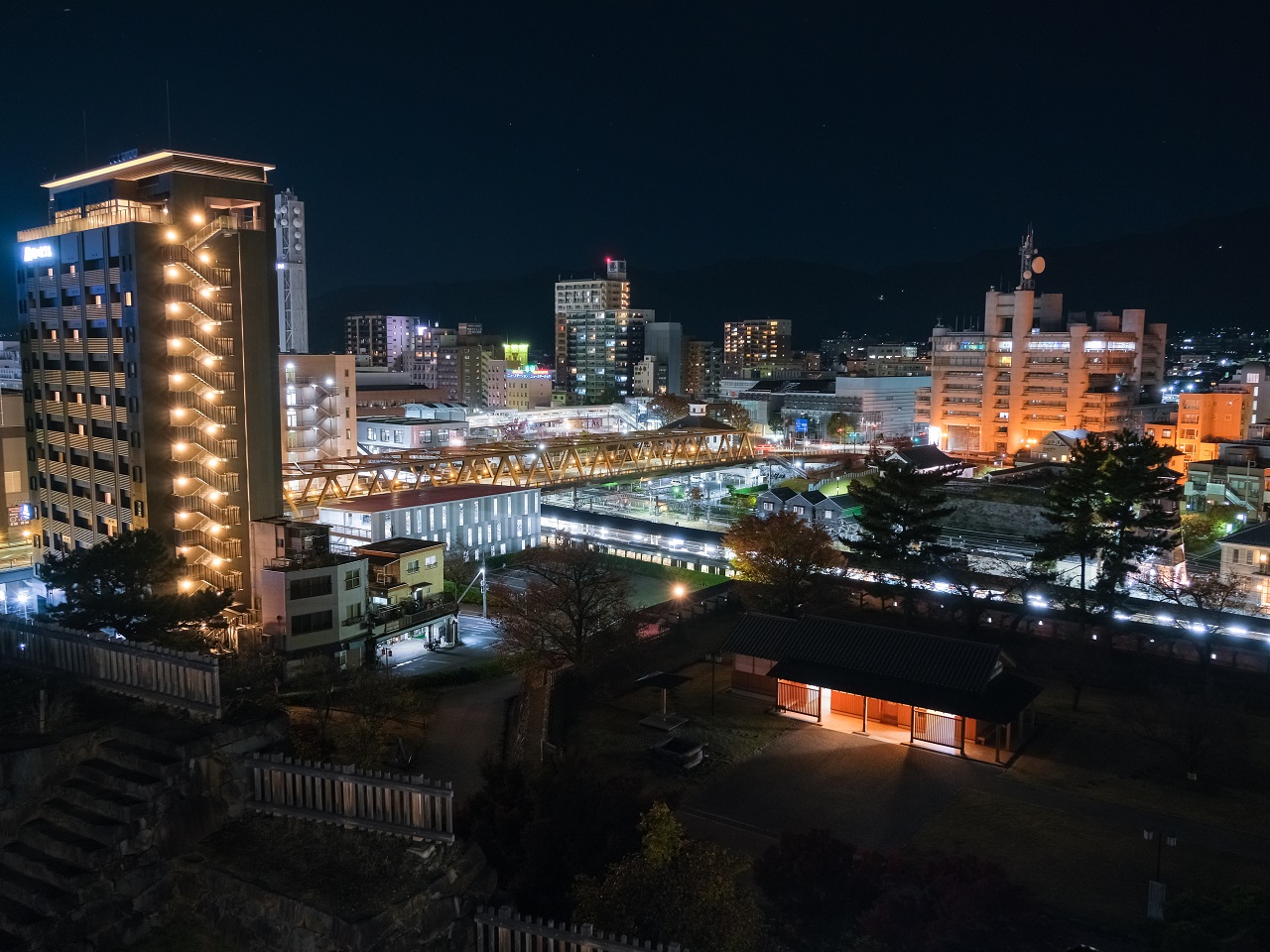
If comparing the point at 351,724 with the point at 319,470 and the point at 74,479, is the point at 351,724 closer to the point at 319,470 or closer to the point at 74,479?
the point at 74,479

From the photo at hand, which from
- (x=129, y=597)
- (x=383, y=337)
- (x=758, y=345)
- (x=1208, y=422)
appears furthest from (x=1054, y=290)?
(x=129, y=597)

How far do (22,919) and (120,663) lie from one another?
1919 millimetres

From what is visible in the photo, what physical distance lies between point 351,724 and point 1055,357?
46.5 metres

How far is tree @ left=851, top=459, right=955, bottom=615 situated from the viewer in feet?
61.7

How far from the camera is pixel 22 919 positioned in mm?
5008

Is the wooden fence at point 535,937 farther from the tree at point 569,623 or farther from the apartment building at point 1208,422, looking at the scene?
the apartment building at point 1208,422

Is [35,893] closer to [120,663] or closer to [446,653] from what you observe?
[120,663]

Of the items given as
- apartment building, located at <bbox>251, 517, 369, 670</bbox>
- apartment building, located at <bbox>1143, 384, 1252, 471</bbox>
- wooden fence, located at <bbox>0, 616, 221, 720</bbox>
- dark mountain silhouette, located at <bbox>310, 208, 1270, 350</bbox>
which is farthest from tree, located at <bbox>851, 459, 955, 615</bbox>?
dark mountain silhouette, located at <bbox>310, 208, 1270, 350</bbox>

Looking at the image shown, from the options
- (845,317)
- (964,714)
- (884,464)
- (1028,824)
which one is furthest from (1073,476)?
(845,317)

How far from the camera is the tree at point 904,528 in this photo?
61.7 ft

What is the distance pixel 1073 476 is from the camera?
19.3 metres

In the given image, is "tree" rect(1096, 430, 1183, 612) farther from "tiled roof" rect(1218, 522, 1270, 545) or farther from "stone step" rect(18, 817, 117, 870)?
"stone step" rect(18, 817, 117, 870)

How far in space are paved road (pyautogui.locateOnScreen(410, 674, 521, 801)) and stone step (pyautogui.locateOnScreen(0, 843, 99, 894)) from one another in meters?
5.42

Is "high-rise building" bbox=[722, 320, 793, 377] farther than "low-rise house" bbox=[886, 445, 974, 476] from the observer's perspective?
Yes
